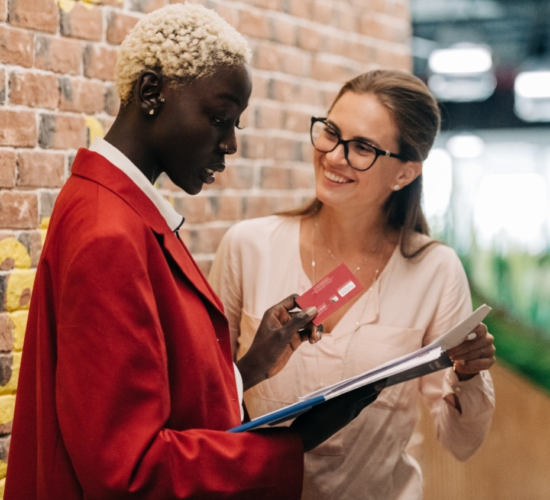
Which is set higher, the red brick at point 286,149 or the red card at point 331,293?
the red brick at point 286,149

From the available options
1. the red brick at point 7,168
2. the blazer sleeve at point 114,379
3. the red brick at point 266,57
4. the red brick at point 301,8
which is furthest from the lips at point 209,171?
the red brick at point 301,8

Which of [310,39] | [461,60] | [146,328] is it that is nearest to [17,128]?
[146,328]

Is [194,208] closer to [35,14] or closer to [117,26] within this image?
[117,26]

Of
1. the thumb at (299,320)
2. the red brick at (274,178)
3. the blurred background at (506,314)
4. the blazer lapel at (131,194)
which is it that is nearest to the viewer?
the blazer lapel at (131,194)

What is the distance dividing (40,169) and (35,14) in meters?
0.39

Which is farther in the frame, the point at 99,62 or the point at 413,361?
the point at 99,62

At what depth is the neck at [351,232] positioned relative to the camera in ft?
7.23

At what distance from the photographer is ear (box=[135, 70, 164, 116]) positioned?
1.19 meters

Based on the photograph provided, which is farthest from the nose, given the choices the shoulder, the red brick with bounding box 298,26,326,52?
the red brick with bounding box 298,26,326,52

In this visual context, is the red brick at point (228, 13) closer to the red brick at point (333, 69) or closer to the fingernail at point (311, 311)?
the red brick at point (333, 69)

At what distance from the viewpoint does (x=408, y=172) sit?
2178mm

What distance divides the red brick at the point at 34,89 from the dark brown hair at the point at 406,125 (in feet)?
2.54

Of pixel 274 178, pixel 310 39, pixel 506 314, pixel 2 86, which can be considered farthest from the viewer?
pixel 506 314

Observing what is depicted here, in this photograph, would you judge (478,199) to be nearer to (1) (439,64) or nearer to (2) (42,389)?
(2) (42,389)
